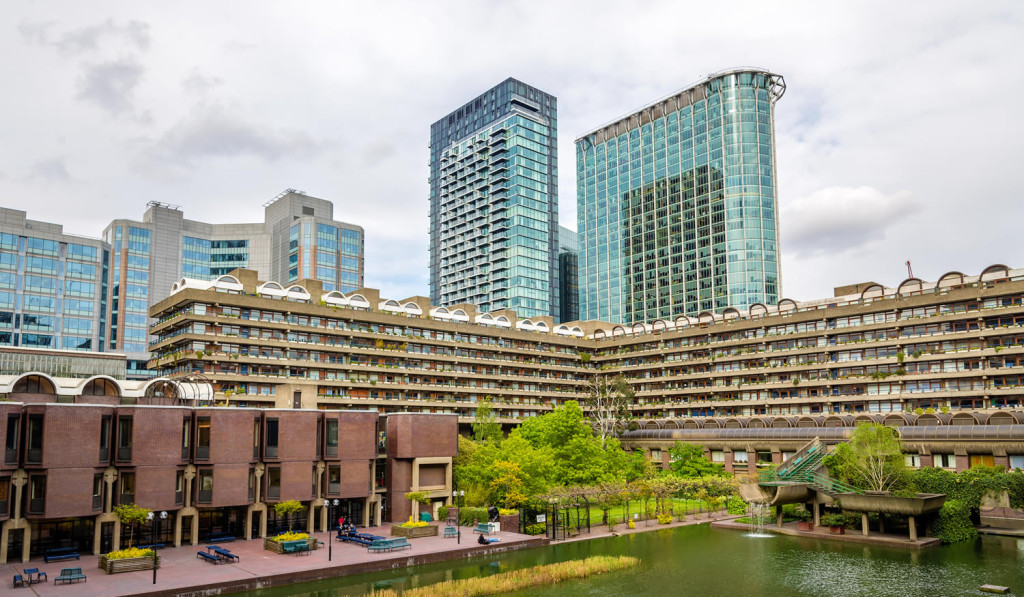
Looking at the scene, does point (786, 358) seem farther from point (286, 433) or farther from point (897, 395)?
point (286, 433)

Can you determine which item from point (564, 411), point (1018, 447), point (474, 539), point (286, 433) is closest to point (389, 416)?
point (286, 433)

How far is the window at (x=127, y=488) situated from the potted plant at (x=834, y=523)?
198 feet

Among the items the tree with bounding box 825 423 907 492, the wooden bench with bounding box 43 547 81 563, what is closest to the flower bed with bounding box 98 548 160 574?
the wooden bench with bounding box 43 547 81 563

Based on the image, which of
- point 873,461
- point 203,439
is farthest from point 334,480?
point 873,461

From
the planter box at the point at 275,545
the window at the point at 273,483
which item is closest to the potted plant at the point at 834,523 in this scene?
the planter box at the point at 275,545

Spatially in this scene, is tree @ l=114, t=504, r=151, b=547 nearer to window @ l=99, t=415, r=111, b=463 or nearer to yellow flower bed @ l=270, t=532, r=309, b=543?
window @ l=99, t=415, r=111, b=463

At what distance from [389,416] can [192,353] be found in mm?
35948

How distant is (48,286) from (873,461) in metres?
149

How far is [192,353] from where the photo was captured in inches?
3844

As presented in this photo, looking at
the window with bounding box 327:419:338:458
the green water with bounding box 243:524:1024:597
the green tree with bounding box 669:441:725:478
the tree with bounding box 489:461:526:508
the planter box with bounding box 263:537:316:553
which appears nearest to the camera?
the green water with bounding box 243:524:1024:597

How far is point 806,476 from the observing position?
74188 millimetres

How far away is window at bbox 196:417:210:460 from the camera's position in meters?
62.7

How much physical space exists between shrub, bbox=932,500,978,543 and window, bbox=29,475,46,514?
7231cm

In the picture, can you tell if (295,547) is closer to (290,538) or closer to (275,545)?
(290,538)
